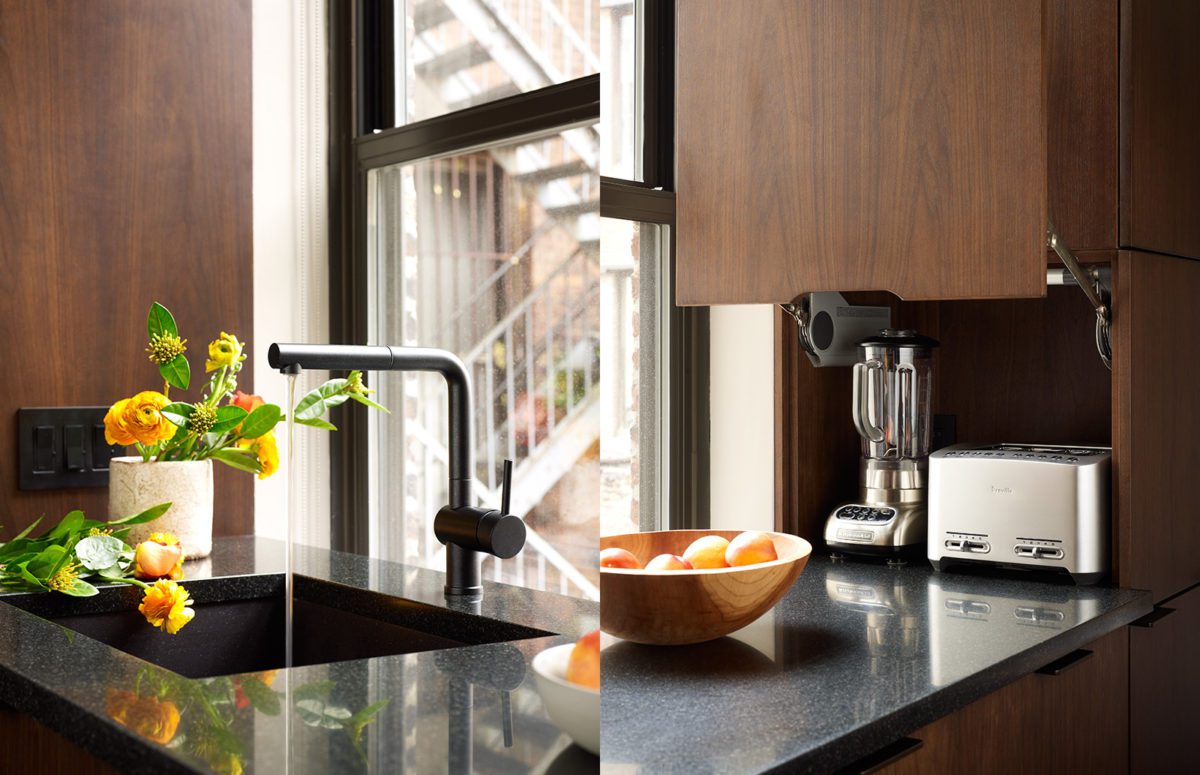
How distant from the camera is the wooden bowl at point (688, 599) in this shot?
115 cm

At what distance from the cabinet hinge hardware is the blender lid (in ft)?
0.79

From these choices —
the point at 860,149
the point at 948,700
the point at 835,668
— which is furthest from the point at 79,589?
the point at 860,149

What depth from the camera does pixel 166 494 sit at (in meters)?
1.71

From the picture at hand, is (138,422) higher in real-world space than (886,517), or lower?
higher

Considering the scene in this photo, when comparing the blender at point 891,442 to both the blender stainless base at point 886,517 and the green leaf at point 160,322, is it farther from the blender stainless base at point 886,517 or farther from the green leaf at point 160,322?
the green leaf at point 160,322

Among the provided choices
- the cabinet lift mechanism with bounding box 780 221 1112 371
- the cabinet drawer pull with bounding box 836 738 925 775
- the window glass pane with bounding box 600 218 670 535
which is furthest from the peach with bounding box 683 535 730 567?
the window glass pane with bounding box 600 218 670 535

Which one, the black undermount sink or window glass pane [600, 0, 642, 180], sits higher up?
window glass pane [600, 0, 642, 180]

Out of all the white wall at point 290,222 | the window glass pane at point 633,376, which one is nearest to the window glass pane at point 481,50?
the white wall at point 290,222

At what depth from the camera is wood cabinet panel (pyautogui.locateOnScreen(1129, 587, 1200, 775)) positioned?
5.57 feet

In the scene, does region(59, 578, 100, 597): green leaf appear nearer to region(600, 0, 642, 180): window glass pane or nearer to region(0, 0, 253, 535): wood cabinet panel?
region(0, 0, 253, 535): wood cabinet panel

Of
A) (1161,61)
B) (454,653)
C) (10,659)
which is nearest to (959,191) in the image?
(1161,61)

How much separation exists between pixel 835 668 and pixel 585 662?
70 cm

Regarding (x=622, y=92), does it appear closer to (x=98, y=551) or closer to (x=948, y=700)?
(x=98, y=551)

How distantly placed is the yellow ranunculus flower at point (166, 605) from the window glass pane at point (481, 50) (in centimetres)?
118
